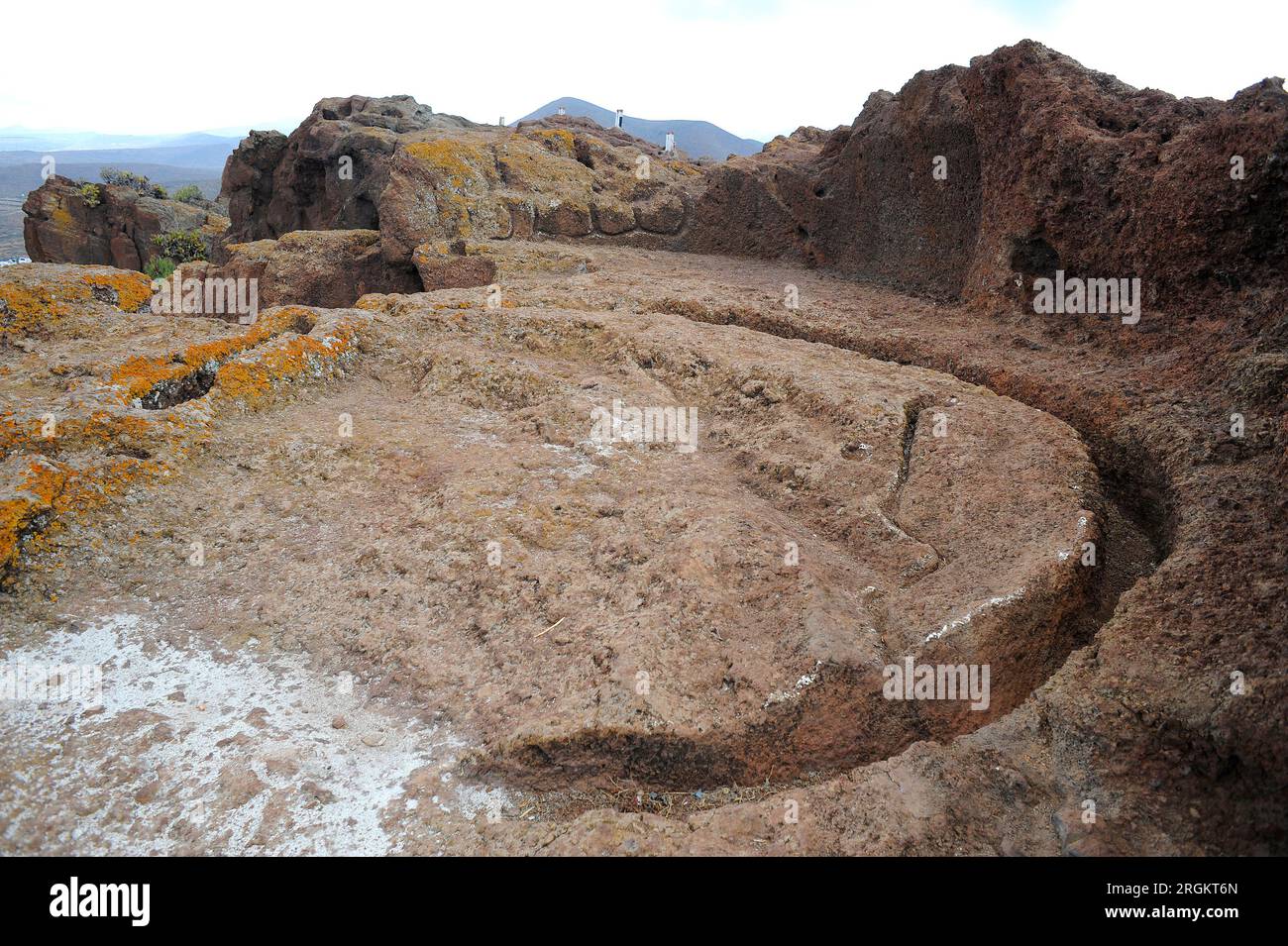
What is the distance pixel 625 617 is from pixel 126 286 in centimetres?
638

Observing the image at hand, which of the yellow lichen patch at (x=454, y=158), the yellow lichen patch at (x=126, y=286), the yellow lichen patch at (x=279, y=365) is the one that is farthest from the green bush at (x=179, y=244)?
the yellow lichen patch at (x=279, y=365)

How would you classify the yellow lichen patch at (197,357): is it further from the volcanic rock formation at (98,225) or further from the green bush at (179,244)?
the green bush at (179,244)

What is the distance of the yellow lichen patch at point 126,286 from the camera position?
725cm

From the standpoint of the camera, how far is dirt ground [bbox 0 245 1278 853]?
3.10 m

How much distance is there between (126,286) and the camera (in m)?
7.38

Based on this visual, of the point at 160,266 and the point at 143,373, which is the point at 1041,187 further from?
the point at 160,266

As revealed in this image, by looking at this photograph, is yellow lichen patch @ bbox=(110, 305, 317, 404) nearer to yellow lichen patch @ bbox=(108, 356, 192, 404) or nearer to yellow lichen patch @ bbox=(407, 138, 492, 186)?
yellow lichen patch @ bbox=(108, 356, 192, 404)

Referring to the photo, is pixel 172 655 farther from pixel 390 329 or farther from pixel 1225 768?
pixel 1225 768

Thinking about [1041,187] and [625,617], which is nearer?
[625,617]

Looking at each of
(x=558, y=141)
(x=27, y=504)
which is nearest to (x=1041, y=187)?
(x=27, y=504)

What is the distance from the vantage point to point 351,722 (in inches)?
146

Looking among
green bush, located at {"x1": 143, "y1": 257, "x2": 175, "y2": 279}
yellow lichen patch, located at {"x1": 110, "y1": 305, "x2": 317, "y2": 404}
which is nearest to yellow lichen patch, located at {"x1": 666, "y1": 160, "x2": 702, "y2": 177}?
yellow lichen patch, located at {"x1": 110, "y1": 305, "x2": 317, "y2": 404}

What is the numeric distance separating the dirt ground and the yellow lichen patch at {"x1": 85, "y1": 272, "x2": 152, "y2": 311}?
255 cm

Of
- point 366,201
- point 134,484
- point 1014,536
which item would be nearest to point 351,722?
point 134,484
